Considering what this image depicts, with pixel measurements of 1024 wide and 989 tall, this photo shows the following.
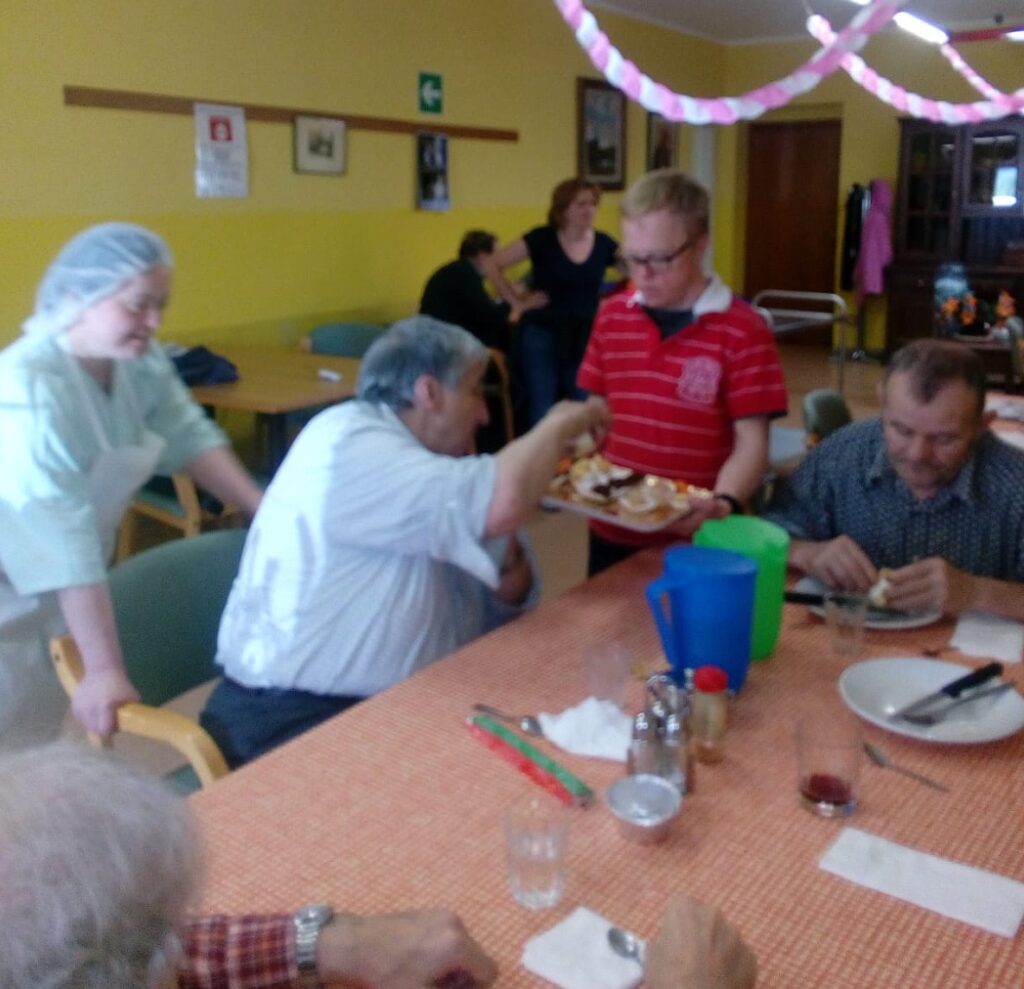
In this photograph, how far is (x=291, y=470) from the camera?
1733 mm

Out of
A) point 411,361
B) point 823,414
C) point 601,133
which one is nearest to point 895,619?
point 411,361

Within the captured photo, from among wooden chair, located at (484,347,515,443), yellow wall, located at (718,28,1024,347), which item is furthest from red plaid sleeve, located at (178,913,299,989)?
yellow wall, located at (718,28,1024,347)

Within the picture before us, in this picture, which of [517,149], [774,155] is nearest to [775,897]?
[517,149]

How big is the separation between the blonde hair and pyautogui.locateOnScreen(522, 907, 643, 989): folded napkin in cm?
144

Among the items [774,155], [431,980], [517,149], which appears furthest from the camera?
[774,155]

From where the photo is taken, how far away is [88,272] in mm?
1993

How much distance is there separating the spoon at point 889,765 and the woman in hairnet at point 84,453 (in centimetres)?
107

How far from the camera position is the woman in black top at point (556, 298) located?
546cm

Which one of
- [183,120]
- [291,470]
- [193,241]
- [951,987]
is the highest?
[183,120]

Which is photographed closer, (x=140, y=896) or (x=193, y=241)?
(x=140, y=896)

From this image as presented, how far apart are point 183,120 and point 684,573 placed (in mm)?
3824

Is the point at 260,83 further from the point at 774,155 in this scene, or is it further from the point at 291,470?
the point at 774,155

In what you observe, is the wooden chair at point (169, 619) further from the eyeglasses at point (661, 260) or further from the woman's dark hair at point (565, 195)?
the woman's dark hair at point (565, 195)

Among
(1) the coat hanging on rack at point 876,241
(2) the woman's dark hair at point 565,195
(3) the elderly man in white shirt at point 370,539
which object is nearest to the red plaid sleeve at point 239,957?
(3) the elderly man in white shirt at point 370,539
